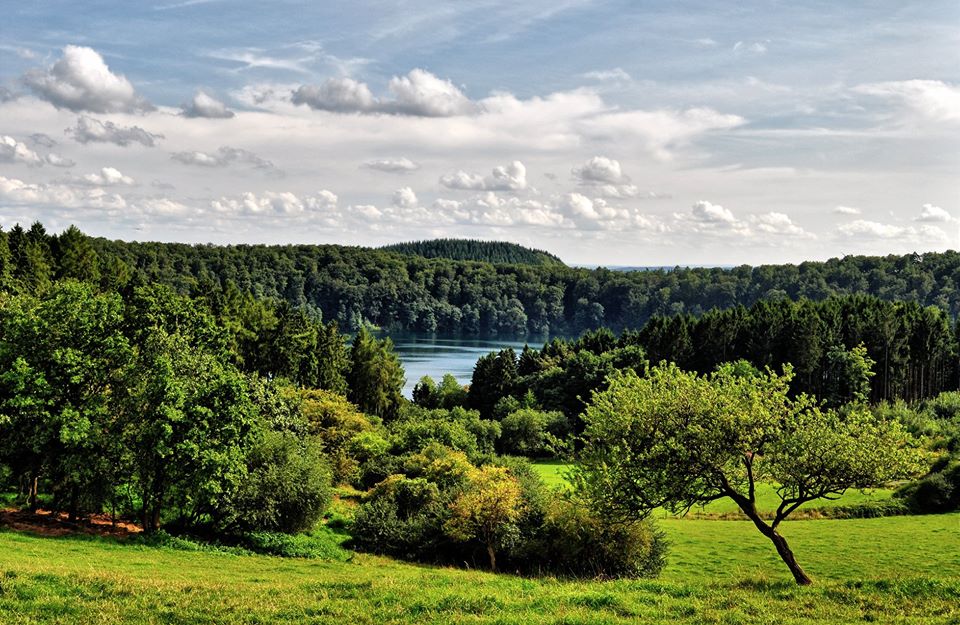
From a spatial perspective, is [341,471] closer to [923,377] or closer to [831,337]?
[831,337]

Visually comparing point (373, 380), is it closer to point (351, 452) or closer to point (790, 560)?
point (351, 452)

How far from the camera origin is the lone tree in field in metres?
19.5

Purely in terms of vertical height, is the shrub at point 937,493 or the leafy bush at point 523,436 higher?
the shrub at point 937,493

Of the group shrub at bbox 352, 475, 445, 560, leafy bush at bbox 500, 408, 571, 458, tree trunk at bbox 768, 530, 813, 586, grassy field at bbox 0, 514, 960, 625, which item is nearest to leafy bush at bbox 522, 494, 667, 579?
shrub at bbox 352, 475, 445, 560

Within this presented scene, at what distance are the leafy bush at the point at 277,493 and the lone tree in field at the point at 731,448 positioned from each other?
54.7 feet

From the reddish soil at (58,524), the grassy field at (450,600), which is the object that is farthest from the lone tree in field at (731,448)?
the reddish soil at (58,524)

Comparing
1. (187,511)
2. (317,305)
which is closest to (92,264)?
(187,511)

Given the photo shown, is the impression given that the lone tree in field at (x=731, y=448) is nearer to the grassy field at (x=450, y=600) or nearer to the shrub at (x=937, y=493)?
the grassy field at (x=450, y=600)

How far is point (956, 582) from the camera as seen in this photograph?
15000 millimetres

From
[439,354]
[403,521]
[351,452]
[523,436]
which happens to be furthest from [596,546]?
[439,354]

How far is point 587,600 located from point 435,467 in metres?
23.9

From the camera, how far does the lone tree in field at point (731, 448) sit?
64.1 feet

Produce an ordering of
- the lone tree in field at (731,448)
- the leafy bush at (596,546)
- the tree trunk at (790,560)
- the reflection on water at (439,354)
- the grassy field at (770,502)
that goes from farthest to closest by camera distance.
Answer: the reflection on water at (439,354), the grassy field at (770,502), the leafy bush at (596,546), the lone tree in field at (731,448), the tree trunk at (790,560)

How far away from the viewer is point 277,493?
32.9 m
